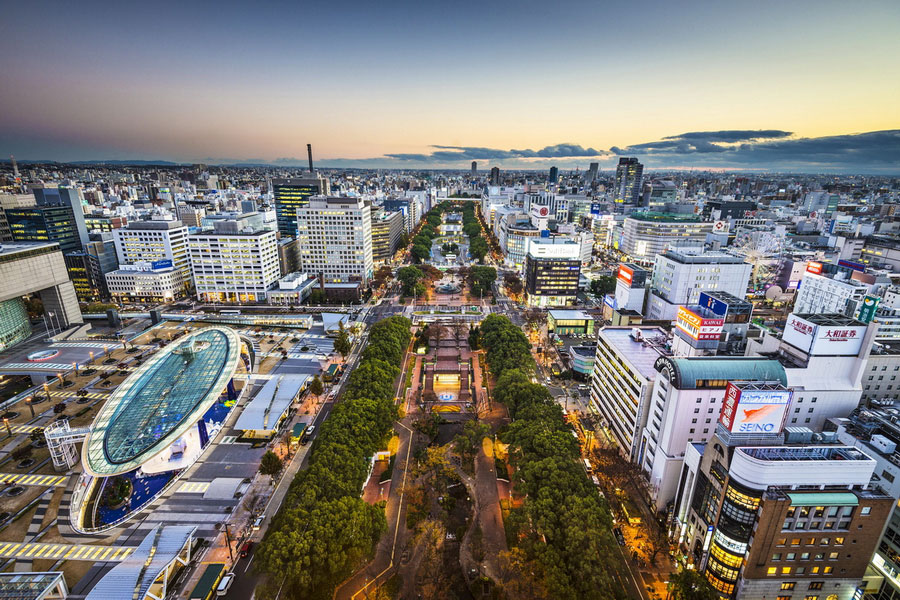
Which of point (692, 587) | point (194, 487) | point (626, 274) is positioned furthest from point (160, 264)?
point (692, 587)

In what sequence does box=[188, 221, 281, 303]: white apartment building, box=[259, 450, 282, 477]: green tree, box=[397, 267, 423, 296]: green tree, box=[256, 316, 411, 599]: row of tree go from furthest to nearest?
box=[397, 267, 423, 296]: green tree
box=[188, 221, 281, 303]: white apartment building
box=[259, 450, 282, 477]: green tree
box=[256, 316, 411, 599]: row of tree

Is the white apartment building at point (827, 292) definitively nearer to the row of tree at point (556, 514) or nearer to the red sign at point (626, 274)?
the red sign at point (626, 274)

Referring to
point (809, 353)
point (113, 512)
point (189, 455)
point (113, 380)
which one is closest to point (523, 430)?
point (809, 353)

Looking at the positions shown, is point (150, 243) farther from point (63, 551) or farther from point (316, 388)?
point (63, 551)

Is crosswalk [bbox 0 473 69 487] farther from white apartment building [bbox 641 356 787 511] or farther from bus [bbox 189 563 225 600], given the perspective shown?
white apartment building [bbox 641 356 787 511]

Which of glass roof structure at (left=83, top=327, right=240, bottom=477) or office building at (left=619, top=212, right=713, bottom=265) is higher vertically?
office building at (left=619, top=212, right=713, bottom=265)

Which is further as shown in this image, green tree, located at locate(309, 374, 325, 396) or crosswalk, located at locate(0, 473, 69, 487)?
Answer: green tree, located at locate(309, 374, 325, 396)

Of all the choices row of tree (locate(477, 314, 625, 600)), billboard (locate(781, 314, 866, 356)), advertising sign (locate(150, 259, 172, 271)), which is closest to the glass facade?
advertising sign (locate(150, 259, 172, 271))
